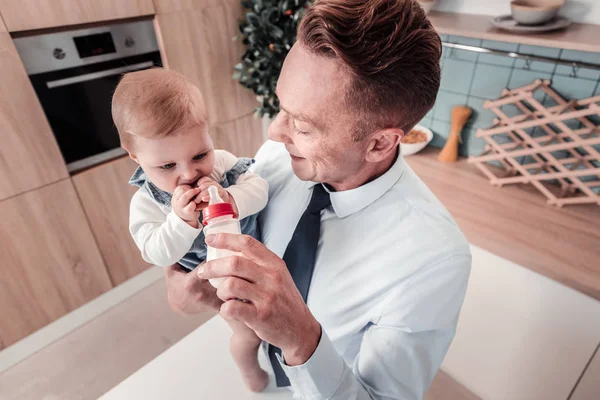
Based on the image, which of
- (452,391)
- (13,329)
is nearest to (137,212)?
(452,391)

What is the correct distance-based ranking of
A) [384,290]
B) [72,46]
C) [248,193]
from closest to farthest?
[384,290] → [248,193] → [72,46]

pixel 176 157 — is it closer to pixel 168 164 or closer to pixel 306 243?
pixel 168 164

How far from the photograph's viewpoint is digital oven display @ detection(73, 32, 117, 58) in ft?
5.42

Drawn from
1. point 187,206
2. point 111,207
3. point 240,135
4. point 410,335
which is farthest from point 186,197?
point 240,135

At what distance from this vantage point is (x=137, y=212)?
952mm

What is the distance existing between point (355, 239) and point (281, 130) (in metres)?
0.31

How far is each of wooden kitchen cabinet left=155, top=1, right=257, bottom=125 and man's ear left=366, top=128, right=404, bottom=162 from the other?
146 cm

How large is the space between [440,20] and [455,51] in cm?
24

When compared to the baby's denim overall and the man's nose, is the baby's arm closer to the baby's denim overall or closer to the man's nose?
the baby's denim overall

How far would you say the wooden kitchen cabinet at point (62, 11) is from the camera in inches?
56.5

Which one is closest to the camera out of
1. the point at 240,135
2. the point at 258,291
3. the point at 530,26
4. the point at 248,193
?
the point at 258,291

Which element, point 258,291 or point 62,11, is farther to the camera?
point 62,11

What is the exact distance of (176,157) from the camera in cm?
86

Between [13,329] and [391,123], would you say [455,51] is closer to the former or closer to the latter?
[391,123]
